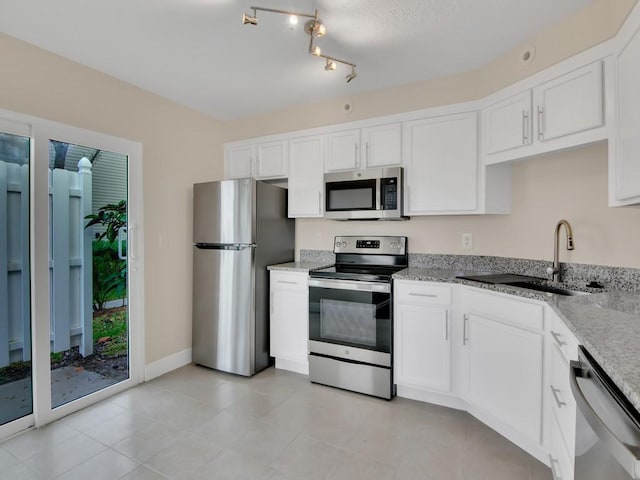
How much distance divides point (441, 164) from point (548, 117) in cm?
75

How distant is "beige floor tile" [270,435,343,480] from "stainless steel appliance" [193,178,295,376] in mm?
1034

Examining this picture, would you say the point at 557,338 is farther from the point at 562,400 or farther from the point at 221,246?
the point at 221,246

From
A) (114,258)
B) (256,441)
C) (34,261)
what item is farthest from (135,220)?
(256,441)

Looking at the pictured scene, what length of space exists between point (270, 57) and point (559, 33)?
6.00ft

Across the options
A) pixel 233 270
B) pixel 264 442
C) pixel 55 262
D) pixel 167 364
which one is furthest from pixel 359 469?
pixel 55 262

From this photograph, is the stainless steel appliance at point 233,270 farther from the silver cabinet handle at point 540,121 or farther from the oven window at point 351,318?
the silver cabinet handle at point 540,121

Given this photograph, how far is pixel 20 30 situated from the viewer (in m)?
1.97

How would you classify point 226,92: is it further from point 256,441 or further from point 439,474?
point 439,474

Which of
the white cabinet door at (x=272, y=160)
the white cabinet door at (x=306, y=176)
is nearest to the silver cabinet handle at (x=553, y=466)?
the white cabinet door at (x=306, y=176)

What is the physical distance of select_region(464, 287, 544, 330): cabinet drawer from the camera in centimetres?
173

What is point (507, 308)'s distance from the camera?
1879 mm

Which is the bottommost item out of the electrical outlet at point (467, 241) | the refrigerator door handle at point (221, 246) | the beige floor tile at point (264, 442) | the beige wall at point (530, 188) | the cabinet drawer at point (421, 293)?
the beige floor tile at point (264, 442)

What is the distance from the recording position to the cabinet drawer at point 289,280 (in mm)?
2816

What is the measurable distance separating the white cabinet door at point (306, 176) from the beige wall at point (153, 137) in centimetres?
98
